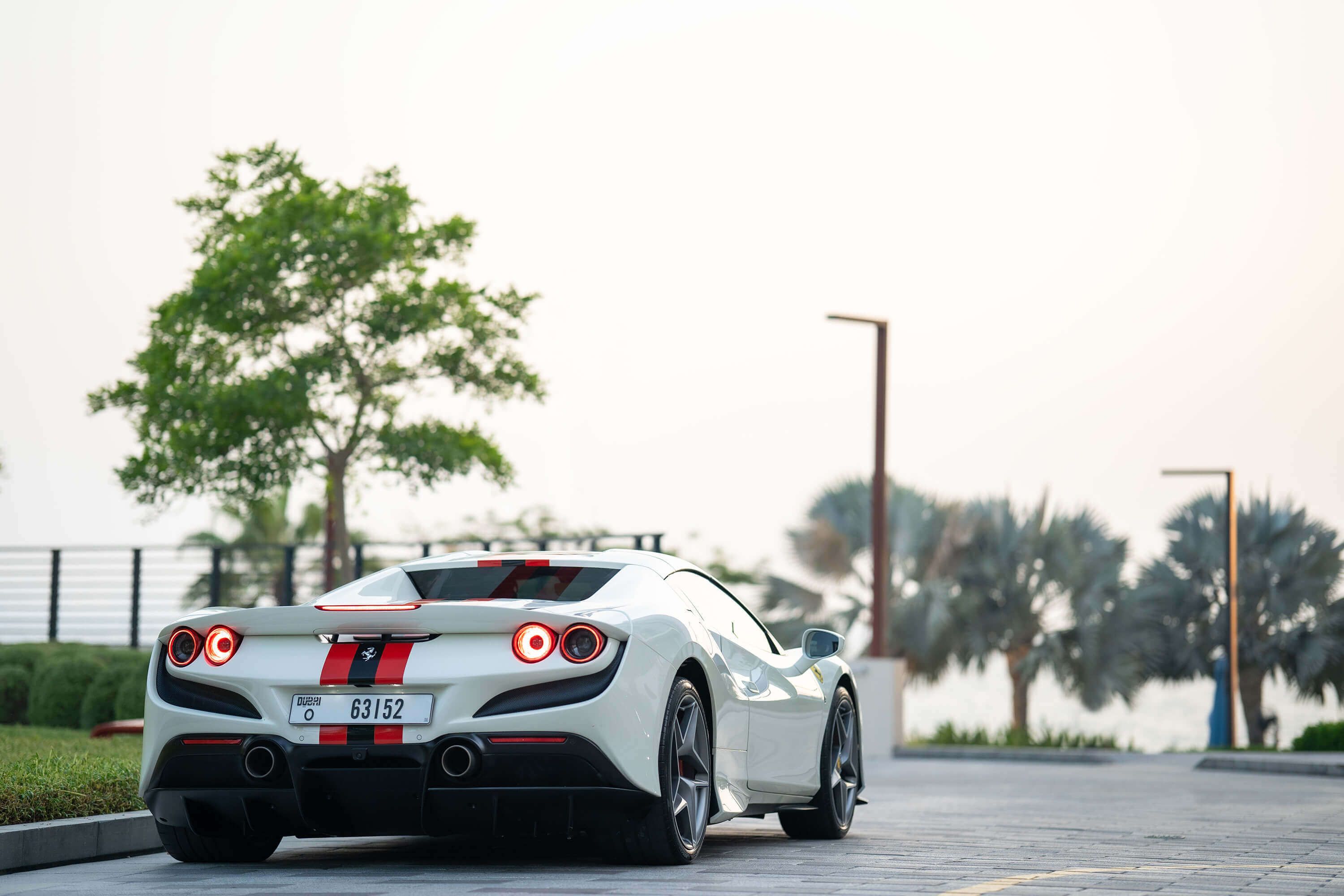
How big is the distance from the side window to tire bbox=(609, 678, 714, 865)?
1.80 feet

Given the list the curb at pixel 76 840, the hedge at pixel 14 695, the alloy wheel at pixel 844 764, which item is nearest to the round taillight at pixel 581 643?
the curb at pixel 76 840

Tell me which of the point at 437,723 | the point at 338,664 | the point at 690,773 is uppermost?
the point at 338,664

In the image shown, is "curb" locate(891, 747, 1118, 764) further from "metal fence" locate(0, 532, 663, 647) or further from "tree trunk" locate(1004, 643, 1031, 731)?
"tree trunk" locate(1004, 643, 1031, 731)

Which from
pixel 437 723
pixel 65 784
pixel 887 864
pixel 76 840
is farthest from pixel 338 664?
pixel 887 864

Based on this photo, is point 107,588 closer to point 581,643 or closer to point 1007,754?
point 1007,754

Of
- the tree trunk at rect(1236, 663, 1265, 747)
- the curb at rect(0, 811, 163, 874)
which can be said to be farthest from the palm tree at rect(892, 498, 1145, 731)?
the curb at rect(0, 811, 163, 874)

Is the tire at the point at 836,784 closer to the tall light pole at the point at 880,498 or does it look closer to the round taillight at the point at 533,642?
the round taillight at the point at 533,642

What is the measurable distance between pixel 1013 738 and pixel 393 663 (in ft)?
73.2

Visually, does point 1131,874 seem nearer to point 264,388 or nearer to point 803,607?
point 264,388

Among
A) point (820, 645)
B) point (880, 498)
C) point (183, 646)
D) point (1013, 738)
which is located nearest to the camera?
point (183, 646)

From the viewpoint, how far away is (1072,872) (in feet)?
22.7

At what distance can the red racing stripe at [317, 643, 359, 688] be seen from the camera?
633cm

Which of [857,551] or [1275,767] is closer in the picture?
[1275,767]

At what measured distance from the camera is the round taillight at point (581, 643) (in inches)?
250
